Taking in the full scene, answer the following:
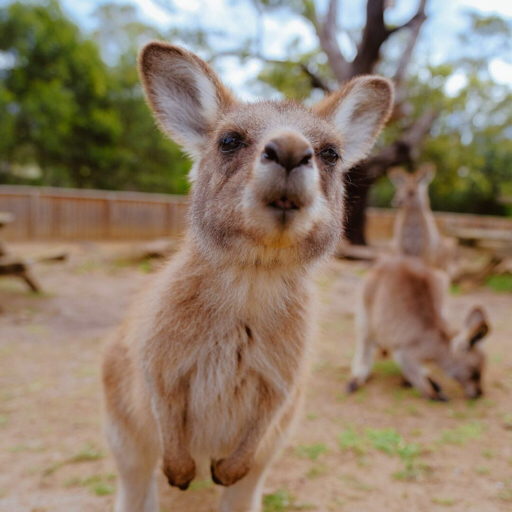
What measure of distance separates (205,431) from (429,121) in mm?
13362

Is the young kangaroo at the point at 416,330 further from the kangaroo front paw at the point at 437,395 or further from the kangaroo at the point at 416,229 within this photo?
the kangaroo at the point at 416,229

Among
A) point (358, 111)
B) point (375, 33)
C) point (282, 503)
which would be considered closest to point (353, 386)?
point (282, 503)

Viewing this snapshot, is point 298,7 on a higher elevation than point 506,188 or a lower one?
higher

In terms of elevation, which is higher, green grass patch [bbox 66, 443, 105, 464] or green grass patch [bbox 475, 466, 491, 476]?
green grass patch [bbox 475, 466, 491, 476]

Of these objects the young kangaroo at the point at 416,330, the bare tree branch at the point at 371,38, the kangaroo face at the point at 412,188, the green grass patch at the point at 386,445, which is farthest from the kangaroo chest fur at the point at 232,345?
the bare tree branch at the point at 371,38

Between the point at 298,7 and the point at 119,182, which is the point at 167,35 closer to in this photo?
the point at 298,7

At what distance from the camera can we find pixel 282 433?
2592 millimetres

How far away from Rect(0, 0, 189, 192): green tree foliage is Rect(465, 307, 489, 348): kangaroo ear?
549 inches

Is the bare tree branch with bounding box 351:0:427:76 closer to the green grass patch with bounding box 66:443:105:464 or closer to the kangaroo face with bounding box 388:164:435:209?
the kangaroo face with bounding box 388:164:435:209

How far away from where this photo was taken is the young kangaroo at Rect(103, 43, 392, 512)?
1970 mm

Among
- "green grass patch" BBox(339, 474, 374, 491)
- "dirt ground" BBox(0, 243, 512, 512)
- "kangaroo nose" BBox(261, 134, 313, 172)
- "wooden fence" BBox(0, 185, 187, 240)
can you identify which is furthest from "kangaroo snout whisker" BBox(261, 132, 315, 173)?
"wooden fence" BBox(0, 185, 187, 240)

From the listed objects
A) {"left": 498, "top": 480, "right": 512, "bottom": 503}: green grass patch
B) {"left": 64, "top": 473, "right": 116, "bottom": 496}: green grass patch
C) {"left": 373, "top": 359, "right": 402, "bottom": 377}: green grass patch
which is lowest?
{"left": 373, "top": 359, "right": 402, "bottom": 377}: green grass patch

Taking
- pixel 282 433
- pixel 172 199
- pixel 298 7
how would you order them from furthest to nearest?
pixel 172 199 < pixel 298 7 < pixel 282 433

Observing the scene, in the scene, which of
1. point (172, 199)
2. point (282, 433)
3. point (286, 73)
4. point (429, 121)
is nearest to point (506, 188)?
point (429, 121)
